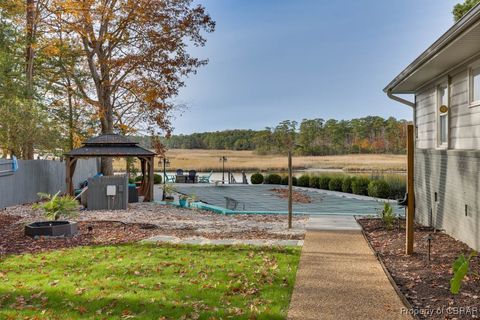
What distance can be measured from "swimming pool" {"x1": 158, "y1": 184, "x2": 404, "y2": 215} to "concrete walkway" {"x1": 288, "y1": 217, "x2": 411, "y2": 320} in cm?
516

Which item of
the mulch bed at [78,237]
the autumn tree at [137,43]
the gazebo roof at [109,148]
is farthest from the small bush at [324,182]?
the mulch bed at [78,237]

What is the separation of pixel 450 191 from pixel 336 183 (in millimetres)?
13185

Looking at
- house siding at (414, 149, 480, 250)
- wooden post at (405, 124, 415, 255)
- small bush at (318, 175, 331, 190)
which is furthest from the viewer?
small bush at (318, 175, 331, 190)

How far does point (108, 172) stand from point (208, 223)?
10872 mm

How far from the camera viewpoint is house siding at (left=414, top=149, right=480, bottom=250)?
6.38m

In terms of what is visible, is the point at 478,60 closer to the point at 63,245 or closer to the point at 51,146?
the point at 63,245

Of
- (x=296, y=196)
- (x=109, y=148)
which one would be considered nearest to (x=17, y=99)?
(x=109, y=148)

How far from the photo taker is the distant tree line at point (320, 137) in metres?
49.8

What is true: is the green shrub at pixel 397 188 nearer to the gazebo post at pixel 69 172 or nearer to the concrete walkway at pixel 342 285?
the concrete walkway at pixel 342 285

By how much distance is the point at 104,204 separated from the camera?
13.1 metres

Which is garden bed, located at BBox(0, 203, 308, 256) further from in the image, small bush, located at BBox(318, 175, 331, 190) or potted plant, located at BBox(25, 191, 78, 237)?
small bush, located at BBox(318, 175, 331, 190)

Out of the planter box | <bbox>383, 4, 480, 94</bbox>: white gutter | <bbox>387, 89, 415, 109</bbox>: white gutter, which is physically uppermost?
<bbox>383, 4, 480, 94</bbox>: white gutter

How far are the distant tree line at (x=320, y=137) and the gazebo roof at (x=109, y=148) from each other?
A: 110 feet

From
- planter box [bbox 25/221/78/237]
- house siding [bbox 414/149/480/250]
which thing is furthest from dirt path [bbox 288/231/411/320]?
planter box [bbox 25/221/78/237]
